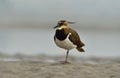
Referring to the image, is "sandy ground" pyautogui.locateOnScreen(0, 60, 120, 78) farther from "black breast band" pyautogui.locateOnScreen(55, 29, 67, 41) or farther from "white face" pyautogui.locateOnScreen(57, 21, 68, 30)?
"white face" pyautogui.locateOnScreen(57, 21, 68, 30)

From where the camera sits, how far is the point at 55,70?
441 inches

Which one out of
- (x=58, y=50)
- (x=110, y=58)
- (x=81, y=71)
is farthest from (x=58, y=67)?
(x=58, y=50)

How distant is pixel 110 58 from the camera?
15547 mm

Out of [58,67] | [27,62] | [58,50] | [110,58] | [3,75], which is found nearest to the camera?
[3,75]

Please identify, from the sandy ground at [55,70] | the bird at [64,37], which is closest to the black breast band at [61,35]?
the bird at [64,37]

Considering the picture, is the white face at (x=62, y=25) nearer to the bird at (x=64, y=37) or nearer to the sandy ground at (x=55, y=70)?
the bird at (x=64, y=37)

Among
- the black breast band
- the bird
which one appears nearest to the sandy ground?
the bird

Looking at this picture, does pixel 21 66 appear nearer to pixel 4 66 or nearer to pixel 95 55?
pixel 4 66

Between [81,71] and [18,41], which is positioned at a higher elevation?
[18,41]

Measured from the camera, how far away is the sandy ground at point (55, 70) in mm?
10828

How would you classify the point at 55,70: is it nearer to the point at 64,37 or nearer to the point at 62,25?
the point at 64,37

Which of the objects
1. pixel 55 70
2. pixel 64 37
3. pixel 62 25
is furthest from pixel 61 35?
pixel 55 70

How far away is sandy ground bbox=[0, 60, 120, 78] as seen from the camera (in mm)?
10828

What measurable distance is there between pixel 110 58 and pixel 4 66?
459 cm
